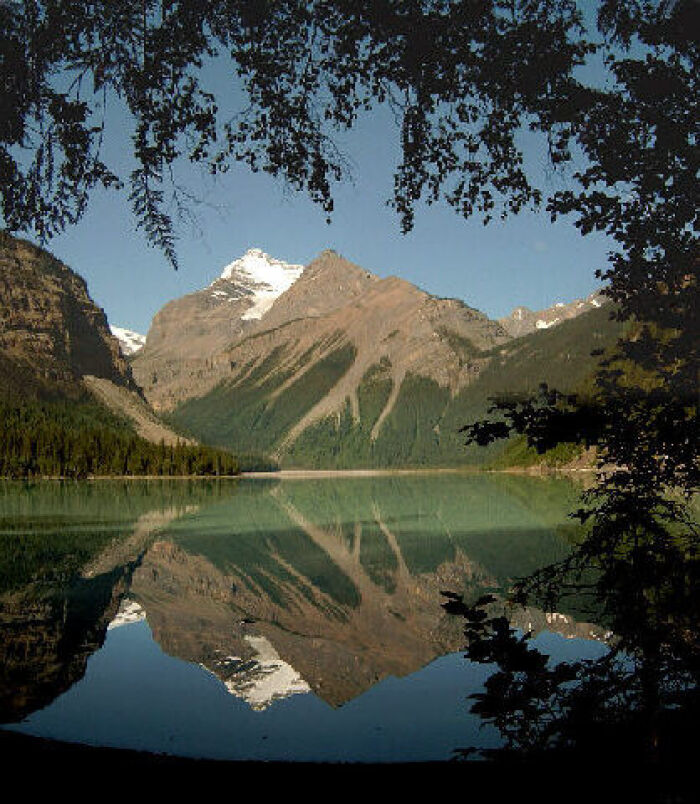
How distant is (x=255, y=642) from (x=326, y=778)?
1137 centimetres

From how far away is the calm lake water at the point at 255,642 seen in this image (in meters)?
12.1

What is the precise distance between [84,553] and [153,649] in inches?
783

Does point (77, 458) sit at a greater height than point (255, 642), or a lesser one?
lesser

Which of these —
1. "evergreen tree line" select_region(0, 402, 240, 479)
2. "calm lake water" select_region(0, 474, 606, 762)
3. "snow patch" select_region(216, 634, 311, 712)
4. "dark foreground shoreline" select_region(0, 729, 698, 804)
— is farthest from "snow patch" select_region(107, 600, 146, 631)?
"evergreen tree line" select_region(0, 402, 240, 479)

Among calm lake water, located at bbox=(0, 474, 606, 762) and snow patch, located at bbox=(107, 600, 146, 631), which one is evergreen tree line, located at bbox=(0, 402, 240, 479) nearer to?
calm lake water, located at bbox=(0, 474, 606, 762)

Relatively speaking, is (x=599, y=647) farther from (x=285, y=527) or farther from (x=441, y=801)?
(x=285, y=527)

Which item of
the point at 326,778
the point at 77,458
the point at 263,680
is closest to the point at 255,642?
the point at 263,680

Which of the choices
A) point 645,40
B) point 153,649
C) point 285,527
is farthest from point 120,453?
point 645,40

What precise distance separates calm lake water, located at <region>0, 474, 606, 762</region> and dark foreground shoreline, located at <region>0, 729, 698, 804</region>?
7.53 ft

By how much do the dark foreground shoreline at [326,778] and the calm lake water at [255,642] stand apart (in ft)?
7.53

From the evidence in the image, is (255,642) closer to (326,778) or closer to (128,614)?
(128,614)

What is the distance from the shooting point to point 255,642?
1950 centimetres

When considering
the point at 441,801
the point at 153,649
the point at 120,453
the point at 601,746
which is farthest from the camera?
the point at 120,453

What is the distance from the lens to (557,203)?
32.0 ft
